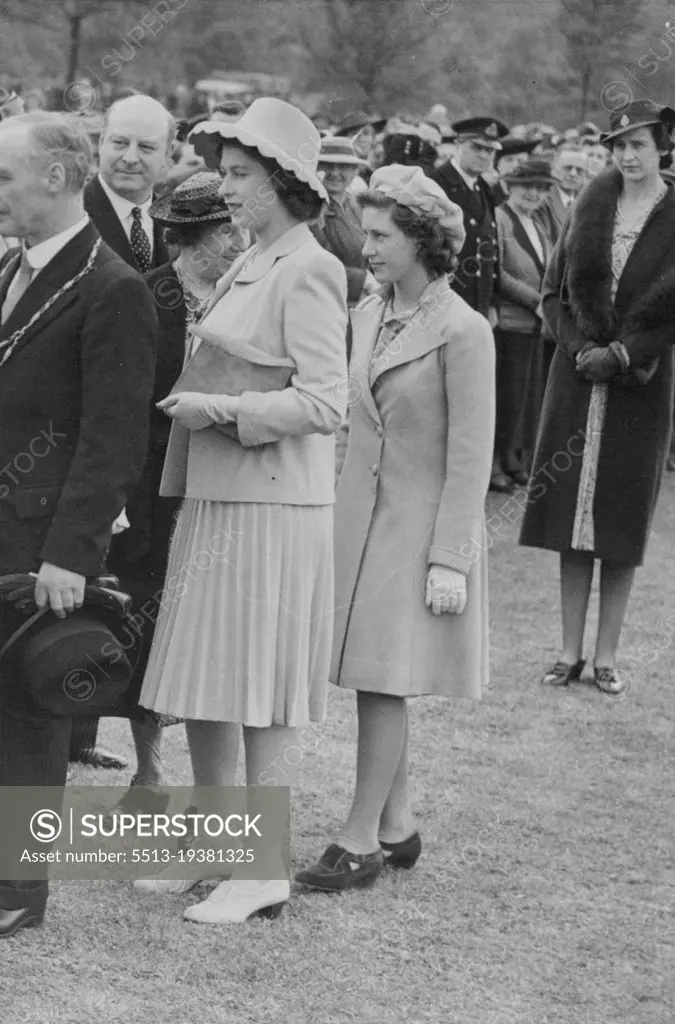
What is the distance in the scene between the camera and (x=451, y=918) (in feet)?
14.7

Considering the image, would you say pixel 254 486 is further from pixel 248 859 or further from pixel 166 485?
pixel 248 859

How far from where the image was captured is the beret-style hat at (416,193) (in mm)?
4410

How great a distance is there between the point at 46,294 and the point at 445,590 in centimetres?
132

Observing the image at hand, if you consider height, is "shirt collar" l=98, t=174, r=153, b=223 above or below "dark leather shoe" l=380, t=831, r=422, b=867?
above

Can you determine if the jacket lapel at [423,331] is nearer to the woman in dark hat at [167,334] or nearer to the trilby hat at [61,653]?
the woman in dark hat at [167,334]

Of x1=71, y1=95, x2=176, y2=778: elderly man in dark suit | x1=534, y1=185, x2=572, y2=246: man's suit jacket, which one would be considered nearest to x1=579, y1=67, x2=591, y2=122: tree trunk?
x1=534, y1=185, x2=572, y2=246: man's suit jacket

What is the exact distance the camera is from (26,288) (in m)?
4.05

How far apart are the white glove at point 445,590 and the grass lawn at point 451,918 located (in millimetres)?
822

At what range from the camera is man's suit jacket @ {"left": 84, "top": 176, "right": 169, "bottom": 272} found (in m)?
5.24

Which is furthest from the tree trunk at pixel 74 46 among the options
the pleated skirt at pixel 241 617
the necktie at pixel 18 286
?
the pleated skirt at pixel 241 617

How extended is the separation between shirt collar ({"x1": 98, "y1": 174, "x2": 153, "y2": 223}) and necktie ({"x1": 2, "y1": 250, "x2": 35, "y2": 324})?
4.10ft

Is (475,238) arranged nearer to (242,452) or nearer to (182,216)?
(182,216)

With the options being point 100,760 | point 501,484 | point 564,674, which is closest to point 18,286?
point 100,760

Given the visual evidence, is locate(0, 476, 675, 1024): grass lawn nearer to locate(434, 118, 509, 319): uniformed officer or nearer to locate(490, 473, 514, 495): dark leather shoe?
locate(490, 473, 514, 495): dark leather shoe
